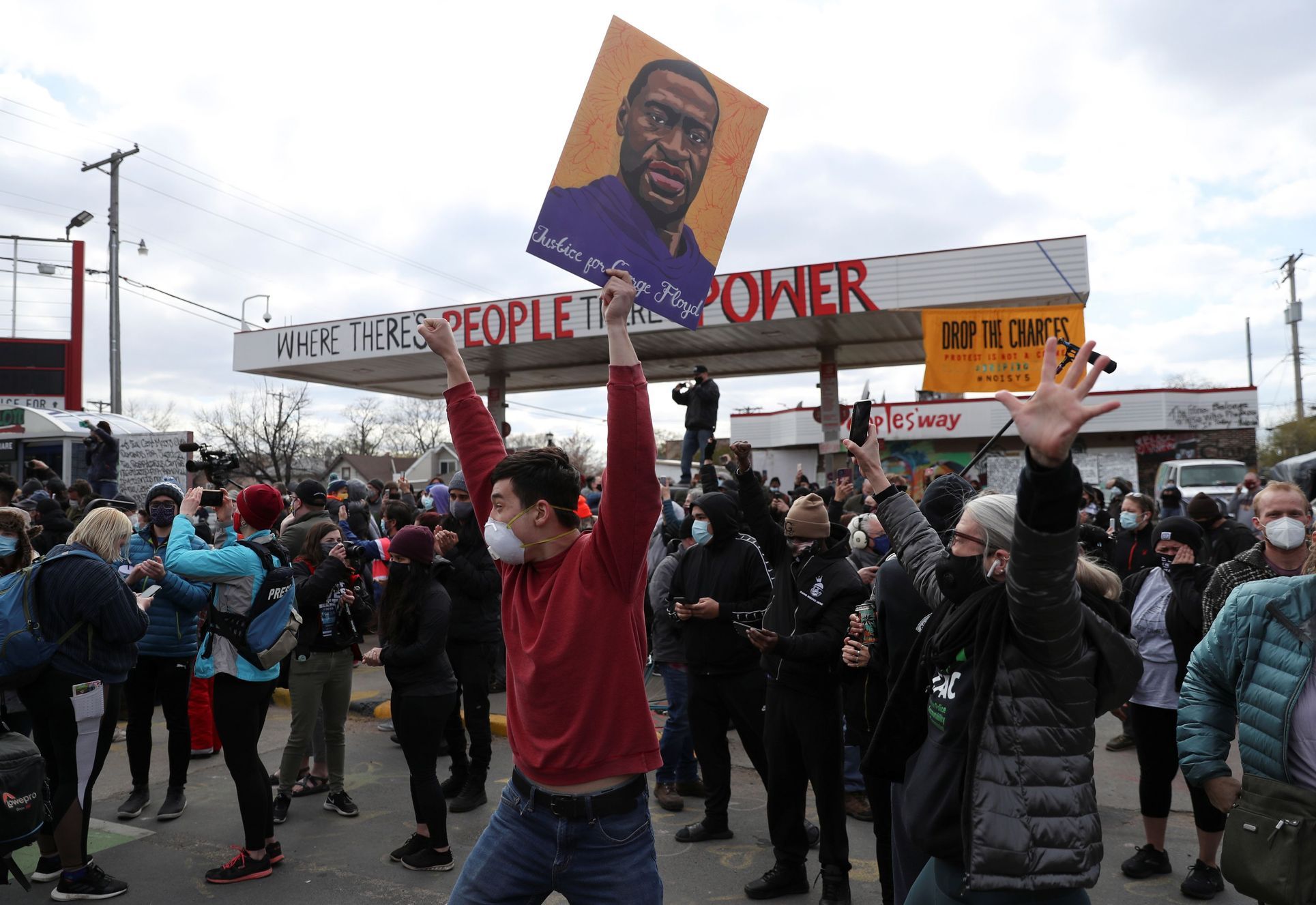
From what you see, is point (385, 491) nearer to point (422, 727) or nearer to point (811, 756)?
point (422, 727)

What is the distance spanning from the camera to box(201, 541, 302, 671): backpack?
5125mm

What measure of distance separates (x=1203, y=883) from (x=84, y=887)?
5.96 meters

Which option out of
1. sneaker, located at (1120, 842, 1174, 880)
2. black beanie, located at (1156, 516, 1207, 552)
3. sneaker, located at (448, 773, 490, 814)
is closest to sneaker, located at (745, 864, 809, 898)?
sneaker, located at (1120, 842, 1174, 880)

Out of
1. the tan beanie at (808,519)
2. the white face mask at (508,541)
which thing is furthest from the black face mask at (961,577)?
the tan beanie at (808,519)

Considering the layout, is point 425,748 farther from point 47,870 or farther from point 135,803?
point 135,803

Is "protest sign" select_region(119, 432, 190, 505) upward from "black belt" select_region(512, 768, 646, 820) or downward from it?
upward

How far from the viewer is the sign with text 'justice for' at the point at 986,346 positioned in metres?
11.5

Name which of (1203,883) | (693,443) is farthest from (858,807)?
(693,443)

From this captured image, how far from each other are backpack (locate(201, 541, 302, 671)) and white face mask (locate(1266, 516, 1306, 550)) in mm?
5255

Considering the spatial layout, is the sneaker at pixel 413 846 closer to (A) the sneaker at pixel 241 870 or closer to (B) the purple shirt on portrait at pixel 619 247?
(A) the sneaker at pixel 241 870

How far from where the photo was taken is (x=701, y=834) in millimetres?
5625

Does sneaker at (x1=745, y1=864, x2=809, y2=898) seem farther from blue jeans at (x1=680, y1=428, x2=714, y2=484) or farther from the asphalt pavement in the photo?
blue jeans at (x1=680, y1=428, x2=714, y2=484)

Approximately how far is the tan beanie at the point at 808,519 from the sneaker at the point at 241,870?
3546 mm

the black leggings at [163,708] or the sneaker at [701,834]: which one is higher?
the black leggings at [163,708]
